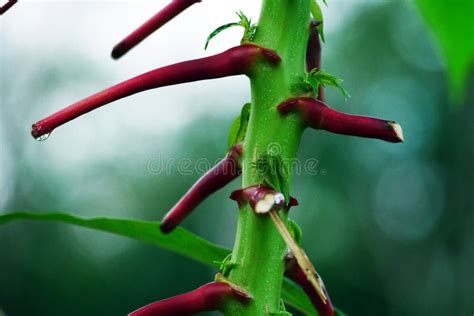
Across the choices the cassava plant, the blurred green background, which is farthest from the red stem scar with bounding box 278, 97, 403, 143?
the blurred green background

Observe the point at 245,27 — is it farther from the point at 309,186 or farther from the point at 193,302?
the point at 309,186

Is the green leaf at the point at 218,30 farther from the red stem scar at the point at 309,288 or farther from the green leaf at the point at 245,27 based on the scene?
the red stem scar at the point at 309,288

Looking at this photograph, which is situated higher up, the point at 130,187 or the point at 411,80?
the point at 411,80

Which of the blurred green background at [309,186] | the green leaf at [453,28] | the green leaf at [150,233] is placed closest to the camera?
the green leaf at [453,28]

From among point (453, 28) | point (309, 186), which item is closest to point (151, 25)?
point (453, 28)

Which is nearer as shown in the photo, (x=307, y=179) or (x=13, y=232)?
(x=13, y=232)

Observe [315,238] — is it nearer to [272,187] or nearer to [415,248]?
[415,248]

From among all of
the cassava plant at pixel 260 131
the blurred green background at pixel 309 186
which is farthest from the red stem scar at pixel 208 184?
the blurred green background at pixel 309 186

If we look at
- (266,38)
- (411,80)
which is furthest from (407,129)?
(266,38)
